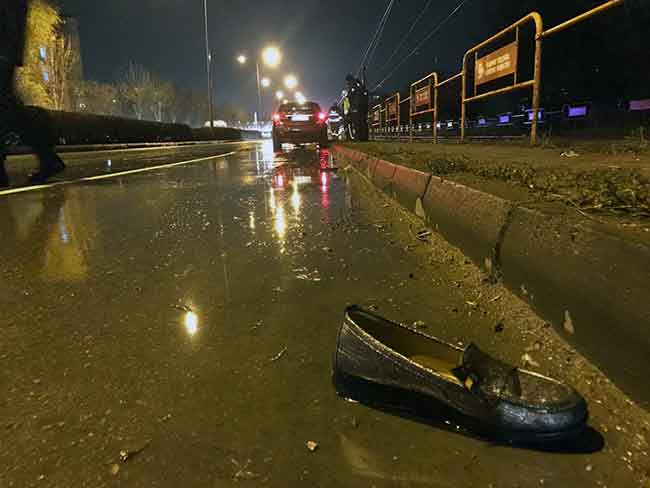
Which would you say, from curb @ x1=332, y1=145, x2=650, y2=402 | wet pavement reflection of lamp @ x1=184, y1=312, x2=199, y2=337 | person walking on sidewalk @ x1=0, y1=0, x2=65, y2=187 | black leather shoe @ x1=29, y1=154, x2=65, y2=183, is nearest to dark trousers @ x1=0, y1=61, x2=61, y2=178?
person walking on sidewalk @ x1=0, y1=0, x2=65, y2=187

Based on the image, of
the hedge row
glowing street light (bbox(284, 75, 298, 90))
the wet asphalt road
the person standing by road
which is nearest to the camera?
the wet asphalt road

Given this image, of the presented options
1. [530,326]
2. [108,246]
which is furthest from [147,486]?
[108,246]

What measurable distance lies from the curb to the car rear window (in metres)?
14.2

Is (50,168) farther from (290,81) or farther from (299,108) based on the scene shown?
(290,81)

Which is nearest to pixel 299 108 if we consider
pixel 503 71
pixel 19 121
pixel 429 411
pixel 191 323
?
pixel 503 71

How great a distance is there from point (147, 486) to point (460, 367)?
0.82m

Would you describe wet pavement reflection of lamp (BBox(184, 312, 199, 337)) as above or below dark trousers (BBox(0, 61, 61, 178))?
below

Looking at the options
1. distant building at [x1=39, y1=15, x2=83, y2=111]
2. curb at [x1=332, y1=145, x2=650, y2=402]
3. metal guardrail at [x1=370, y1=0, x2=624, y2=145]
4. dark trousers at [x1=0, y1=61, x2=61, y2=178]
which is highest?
distant building at [x1=39, y1=15, x2=83, y2=111]

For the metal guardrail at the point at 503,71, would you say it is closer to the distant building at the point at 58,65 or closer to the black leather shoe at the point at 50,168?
the black leather shoe at the point at 50,168

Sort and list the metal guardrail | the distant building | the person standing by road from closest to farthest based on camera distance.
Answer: the metal guardrail
the person standing by road
the distant building

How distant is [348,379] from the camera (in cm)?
149

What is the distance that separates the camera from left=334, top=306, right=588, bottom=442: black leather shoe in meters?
1.20

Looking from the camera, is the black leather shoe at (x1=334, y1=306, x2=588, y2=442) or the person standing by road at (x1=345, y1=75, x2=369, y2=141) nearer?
the black leather shoe at (x1=334, y1=306, x2=588, y2=442)

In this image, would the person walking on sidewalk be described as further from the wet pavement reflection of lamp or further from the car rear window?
the car rear window
